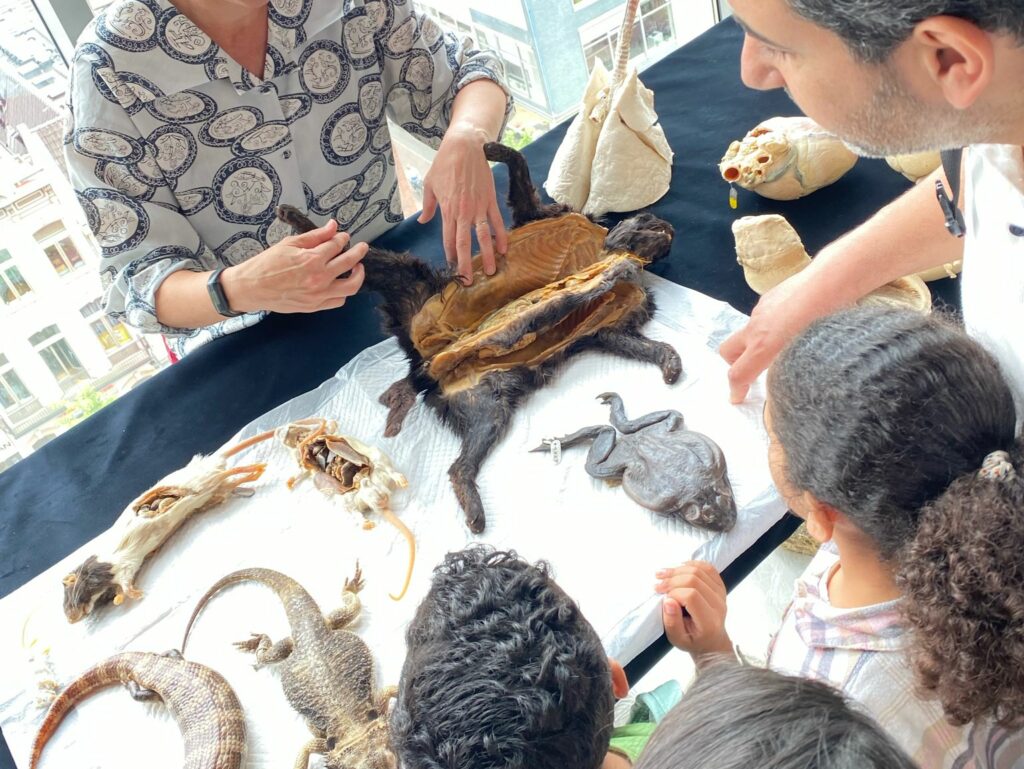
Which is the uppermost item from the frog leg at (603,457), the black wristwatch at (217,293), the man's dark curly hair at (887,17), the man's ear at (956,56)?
the man's dark curly hair at (887,17)

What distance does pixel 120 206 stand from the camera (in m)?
1.49

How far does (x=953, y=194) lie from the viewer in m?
1.11

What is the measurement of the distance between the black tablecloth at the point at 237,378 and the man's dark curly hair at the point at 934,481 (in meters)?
0.67

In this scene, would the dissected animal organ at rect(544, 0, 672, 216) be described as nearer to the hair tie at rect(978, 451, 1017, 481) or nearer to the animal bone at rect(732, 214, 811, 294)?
the animal bone at rect(732, 214, 811, 294)

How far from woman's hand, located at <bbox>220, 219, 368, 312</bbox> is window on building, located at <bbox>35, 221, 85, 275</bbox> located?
1112mm

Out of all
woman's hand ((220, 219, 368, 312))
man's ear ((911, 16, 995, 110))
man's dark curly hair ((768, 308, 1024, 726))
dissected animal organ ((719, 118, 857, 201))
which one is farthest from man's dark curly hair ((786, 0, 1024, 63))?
dissected animal organ ((719, 118, 857, 201))

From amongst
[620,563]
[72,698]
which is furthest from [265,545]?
[620,563]

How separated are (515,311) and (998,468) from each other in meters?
0.93

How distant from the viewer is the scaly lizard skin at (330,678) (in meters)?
1.12

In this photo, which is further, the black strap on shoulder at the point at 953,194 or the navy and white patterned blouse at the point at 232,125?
the navy and white patterned blouse at the point at 232,125

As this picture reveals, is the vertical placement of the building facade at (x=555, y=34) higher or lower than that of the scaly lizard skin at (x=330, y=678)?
higher

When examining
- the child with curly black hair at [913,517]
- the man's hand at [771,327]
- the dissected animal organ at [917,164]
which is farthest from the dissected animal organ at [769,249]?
the child with curly black hair at [913,517]

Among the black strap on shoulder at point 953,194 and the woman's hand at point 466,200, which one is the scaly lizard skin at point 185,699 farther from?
the black strap on shoulder at point 953,194

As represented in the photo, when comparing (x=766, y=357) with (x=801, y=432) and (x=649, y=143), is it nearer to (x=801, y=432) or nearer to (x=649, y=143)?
(x=801, y=432)
